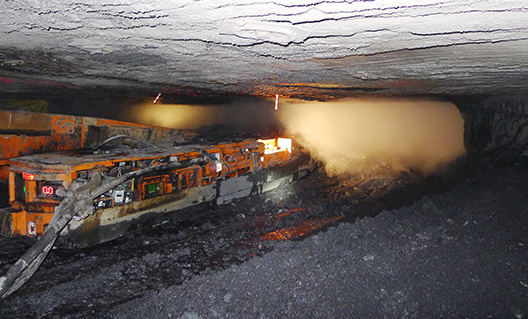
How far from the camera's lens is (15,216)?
16.2ft

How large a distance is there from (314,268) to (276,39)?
302cm

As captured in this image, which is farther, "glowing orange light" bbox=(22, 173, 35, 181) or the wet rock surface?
"glowing orange light" bbox=(22, 173, 35, 181)

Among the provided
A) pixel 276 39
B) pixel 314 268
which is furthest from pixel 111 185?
pixel 276 39

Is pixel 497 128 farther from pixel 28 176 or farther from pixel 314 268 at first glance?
pixel 28 176

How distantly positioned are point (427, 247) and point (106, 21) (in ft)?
15.6

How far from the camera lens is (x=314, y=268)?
4316 mm

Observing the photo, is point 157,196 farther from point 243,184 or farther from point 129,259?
point 243,184

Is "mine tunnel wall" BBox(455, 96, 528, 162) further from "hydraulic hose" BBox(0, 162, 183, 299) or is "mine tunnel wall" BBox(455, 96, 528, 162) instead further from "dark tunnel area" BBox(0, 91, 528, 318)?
"hydraulic hose" BBox(0, 162, 183, 299)

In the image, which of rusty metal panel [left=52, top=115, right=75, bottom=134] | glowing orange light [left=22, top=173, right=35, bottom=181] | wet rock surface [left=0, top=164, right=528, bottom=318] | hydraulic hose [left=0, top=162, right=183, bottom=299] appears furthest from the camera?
rusty metal panel [left=52, top=115, right=75, bottom=134]

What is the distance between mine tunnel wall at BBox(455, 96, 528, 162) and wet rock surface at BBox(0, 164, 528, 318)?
73.5 inches

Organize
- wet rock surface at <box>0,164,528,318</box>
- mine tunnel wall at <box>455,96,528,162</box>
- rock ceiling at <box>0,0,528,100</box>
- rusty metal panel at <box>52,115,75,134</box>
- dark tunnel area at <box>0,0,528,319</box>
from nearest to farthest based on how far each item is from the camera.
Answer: rock ceiling at <box>0,0,528,100</box>, dark tunnel area at <box>0,0,528,319</box>, wet rock surface at <box>0,164,528,318</box>, rusty metal panel at <box>52,115,75,134</box>, mine tunnel wall at <box>455,96,528,162</box>

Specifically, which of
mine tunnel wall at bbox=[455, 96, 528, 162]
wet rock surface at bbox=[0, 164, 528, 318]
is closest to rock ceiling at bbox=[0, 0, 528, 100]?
wet rock surface at bbox=[0, 164, 528, 318]

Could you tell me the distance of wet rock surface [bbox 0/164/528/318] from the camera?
3.56 m

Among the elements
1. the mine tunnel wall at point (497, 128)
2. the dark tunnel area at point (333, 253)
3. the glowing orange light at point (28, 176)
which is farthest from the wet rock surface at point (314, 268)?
the mine tunnel wall at point (497, 128)
